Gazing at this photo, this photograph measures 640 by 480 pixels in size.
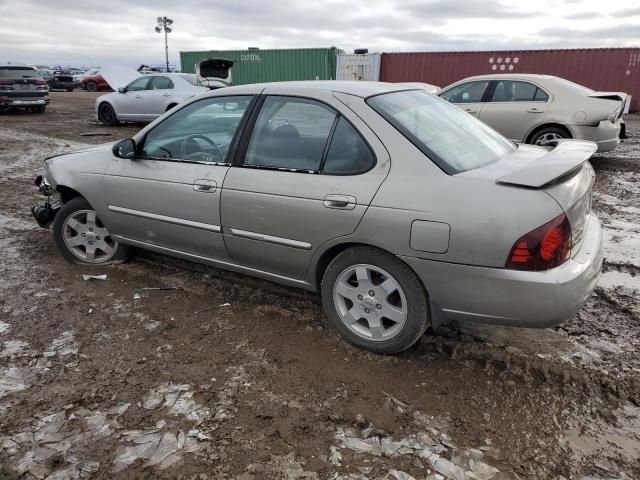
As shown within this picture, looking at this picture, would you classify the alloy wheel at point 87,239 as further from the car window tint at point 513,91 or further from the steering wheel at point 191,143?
the car window tint at point 513,91

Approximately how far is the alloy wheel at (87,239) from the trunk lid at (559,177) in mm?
3164

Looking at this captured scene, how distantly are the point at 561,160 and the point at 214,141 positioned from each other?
2276mm

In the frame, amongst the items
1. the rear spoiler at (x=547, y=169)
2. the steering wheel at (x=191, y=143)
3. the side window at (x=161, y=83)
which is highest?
the side window at (x=161, y=83)

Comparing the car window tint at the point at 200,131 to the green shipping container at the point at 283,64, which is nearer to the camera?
the car window tint at the point at 200,131

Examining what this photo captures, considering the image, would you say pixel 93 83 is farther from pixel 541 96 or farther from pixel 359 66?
pixel 541 96

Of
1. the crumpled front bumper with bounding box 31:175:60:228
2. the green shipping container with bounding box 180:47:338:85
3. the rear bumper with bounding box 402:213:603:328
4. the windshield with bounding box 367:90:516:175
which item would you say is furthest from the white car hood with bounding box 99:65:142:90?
the rear bumper with bounding box 402:213:603:328

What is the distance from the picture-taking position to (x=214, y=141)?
352 centimetres

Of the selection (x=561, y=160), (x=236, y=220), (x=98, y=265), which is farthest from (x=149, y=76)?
(x=561, y=160)

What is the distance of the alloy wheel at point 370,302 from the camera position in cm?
285

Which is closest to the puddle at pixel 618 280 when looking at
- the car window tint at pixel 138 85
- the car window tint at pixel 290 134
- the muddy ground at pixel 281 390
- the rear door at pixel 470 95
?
the muddy ground at pixel 281 390

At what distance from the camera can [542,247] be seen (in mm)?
2396

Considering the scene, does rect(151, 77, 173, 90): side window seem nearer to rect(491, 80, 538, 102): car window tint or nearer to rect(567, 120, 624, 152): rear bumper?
rect(491, 80, 538, 102): car window tint

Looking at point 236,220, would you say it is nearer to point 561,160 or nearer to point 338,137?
point 338,137

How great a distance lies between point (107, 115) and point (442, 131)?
1351 centimetres
